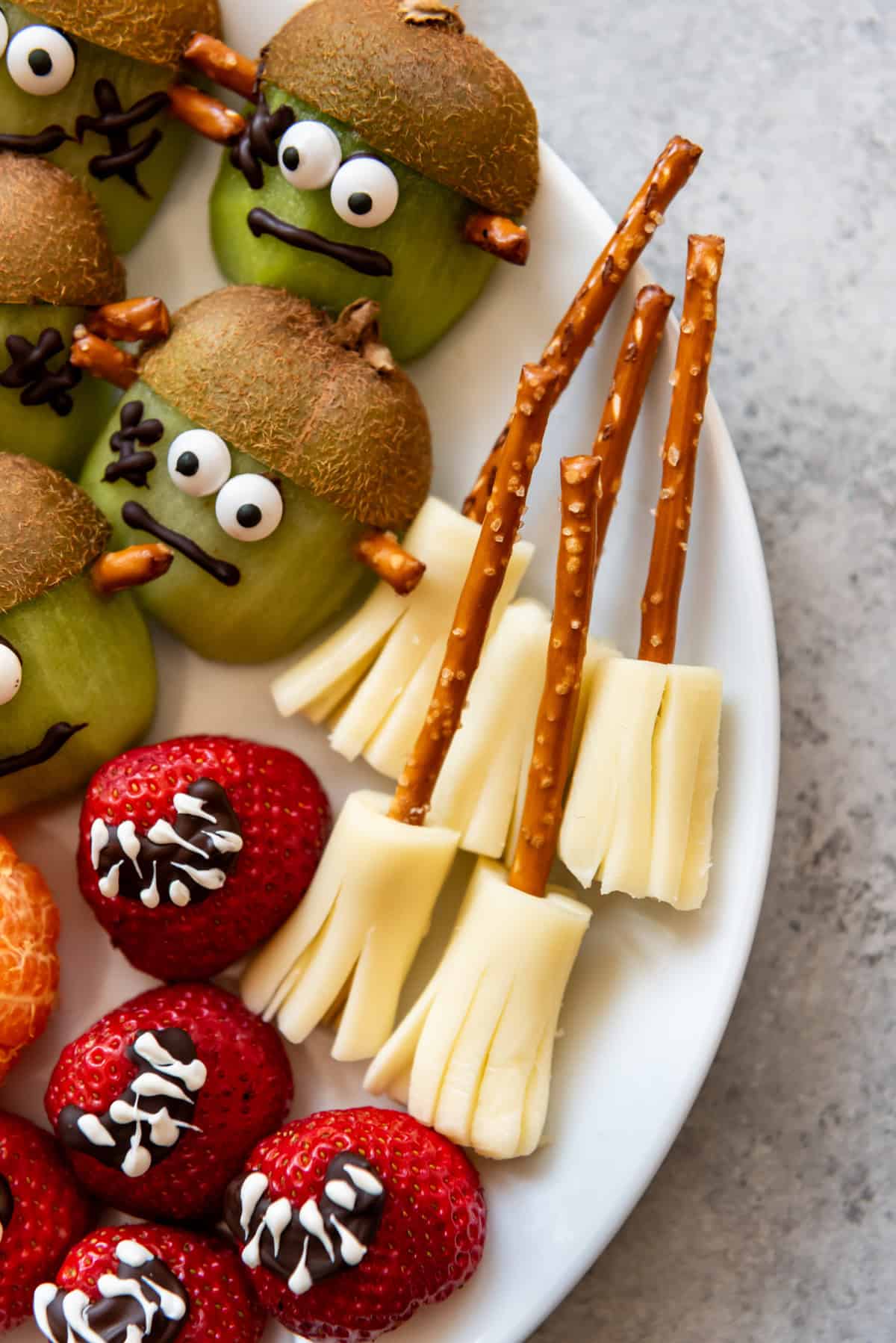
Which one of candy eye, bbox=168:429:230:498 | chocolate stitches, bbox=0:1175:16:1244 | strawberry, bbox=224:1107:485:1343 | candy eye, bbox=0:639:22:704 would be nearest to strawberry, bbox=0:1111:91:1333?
chocolate stitches, bbox=0:1175:16:1244

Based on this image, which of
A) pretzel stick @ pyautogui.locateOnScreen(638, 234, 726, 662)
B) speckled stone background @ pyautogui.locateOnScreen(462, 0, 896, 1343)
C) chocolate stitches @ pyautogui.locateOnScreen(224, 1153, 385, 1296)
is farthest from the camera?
speckled stone background @ pyautogui.locateOnScreen(462, 0, 896, 1343)

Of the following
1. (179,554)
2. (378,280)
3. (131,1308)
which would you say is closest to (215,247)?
(378,280)

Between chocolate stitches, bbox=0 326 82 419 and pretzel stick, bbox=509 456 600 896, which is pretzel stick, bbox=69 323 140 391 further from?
pretzel stick, bbox=509 456 600 896

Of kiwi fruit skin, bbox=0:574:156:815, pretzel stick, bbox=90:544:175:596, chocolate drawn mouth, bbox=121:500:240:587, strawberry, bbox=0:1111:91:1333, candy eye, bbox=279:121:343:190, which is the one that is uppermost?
candy eye, bbox=279:121:343:190

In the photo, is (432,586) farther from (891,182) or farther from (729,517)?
(891,182)

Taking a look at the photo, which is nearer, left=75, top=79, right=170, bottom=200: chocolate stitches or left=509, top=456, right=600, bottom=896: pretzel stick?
left=509, top=456, right=600, bottom=896: pretzel stick
